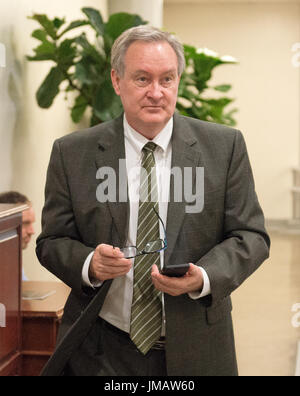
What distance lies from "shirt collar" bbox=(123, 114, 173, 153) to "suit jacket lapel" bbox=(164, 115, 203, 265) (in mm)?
20

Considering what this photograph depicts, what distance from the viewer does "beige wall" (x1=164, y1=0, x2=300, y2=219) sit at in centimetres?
1442

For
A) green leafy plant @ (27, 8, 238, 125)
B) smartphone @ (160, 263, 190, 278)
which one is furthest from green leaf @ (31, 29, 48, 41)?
smartphone @ (160, 263, 190, 278)

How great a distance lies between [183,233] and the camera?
215cm

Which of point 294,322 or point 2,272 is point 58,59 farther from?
point 294,322

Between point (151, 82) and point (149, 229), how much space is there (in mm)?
450

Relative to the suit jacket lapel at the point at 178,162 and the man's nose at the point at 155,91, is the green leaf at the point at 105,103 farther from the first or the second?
the man's nose at the point at 155,91

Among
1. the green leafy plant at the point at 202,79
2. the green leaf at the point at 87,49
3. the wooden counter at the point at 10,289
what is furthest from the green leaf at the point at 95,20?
the wooden counter at the point at 10,289

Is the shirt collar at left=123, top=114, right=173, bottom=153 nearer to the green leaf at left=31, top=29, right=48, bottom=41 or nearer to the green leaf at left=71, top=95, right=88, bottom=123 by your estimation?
the green leaf at left=31, top=29, right=48, bottom=41

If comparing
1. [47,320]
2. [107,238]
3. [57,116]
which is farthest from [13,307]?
[57,116]

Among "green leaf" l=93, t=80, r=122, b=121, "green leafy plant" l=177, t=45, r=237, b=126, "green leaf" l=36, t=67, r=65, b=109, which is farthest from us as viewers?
"green leafy plant" l=177, t=45, r=237, b=126

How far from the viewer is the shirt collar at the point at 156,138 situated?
2.24 meters

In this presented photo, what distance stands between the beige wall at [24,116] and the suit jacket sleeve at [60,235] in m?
2.37

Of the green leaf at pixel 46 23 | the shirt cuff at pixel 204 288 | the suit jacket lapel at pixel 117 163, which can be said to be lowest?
the shirt cuff at pixel 204 288

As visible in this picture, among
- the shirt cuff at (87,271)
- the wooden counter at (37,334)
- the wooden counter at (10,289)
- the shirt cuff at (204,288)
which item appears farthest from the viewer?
the wooden counter at (37,334)
